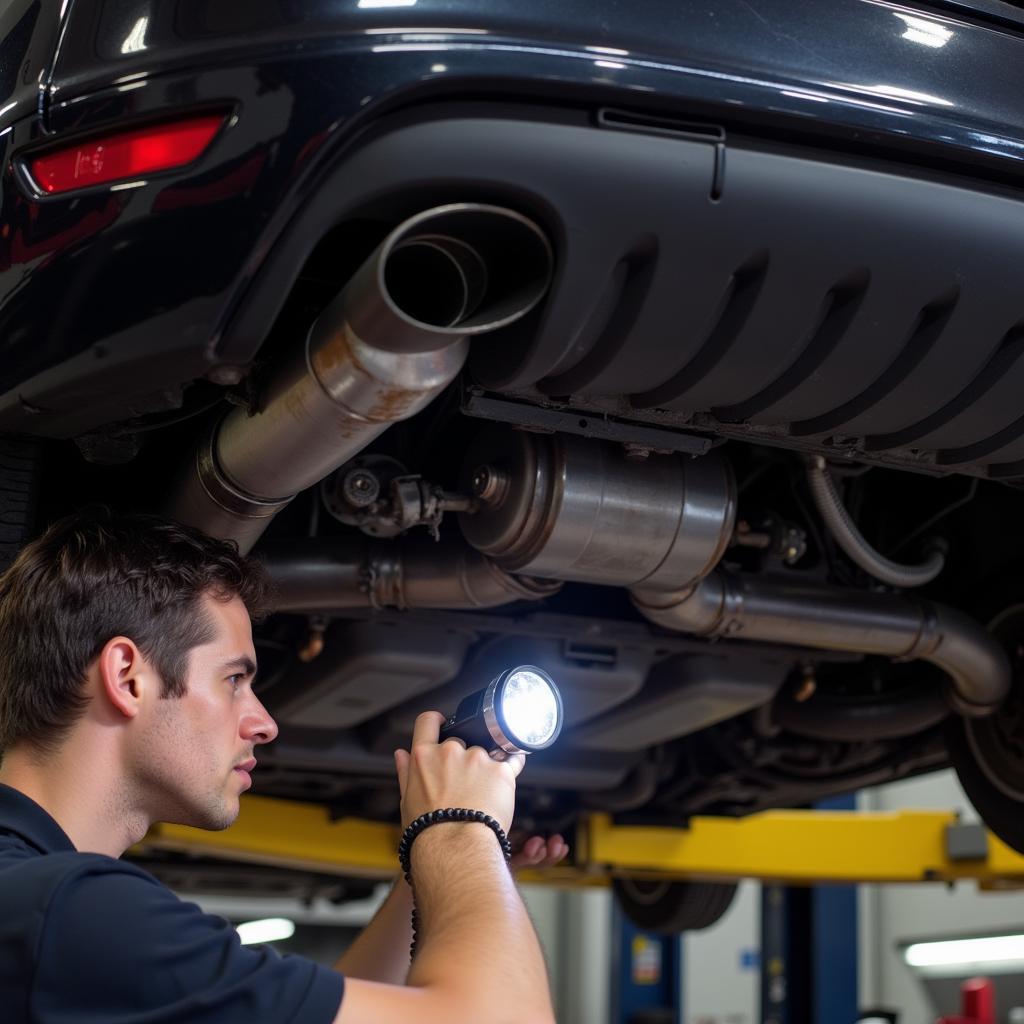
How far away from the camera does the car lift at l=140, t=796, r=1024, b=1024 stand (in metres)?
3.23

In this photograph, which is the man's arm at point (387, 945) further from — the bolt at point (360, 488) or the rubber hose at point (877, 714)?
the rubber hose at point (877, 714)

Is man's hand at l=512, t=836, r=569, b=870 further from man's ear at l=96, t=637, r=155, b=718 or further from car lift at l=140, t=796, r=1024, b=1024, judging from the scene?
car lift at l=140, t=796, r=1024, b=1024

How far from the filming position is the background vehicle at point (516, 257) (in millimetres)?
1153

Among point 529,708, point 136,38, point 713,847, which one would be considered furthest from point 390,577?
point 713,847

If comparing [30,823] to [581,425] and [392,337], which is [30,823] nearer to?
[392,337]

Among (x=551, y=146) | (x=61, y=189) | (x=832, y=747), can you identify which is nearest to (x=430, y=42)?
(x=551, y=146)

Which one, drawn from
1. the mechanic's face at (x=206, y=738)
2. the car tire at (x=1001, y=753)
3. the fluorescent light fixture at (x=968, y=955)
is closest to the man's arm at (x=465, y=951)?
the mechanic's face at (x=206, y=738)

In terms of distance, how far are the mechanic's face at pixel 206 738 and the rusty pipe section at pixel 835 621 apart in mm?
698

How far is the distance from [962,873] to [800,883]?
21.4 inches

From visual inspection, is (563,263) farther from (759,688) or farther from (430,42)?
(759,688)

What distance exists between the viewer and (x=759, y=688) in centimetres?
225

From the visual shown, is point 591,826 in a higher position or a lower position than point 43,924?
higher

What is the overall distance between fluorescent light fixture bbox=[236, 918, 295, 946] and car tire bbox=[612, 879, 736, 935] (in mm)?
5334

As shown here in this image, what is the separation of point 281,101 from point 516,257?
0.86 ft
